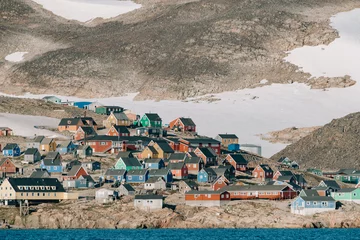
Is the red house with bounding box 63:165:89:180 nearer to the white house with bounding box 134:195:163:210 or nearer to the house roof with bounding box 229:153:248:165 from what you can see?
the white house with bounding box 134:195:163:210

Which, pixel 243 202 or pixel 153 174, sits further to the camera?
pixel 153 174

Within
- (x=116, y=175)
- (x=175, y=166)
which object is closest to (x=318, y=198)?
(x=175, y=166)

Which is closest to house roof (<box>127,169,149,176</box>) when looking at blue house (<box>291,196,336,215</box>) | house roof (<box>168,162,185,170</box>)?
house roof (<box>168,162,185,170</box>)

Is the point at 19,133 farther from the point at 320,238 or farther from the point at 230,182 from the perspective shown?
the point at 320,238

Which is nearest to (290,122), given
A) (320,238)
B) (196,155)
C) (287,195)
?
(196,155)

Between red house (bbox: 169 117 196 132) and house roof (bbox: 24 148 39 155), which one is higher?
red house (bbox: 169 117 196 132)
